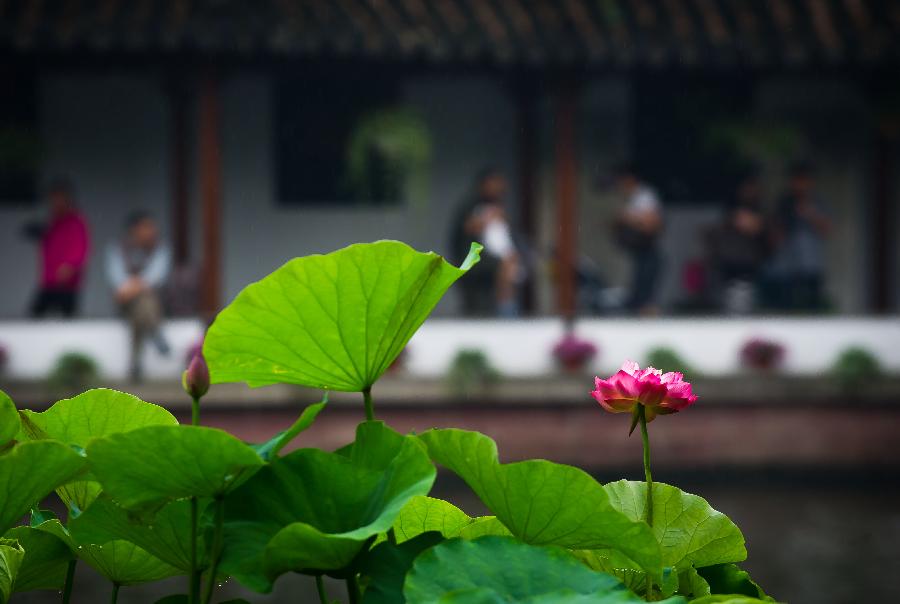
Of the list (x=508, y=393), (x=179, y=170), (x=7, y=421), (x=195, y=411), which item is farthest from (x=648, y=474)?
(x=179, y=170)

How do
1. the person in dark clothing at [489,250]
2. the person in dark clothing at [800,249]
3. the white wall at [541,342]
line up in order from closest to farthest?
the white wall at [541,342] → the person in dark clothing at [489,250] → the person in dark clothing at [800,249]

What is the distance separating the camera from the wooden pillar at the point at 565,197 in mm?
12000

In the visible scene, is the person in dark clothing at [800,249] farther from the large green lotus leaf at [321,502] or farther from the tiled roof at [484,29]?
the large green lotus leaf at [321,502]

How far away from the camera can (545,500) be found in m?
0.99

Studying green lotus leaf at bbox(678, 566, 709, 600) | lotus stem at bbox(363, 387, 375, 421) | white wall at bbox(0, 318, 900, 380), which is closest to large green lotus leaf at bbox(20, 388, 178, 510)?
lotus stem at bbox(363, 387, 375, 421)

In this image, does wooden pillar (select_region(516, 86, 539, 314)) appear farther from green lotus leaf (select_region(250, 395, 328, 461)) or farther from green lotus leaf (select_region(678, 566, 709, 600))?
green lotus leaf (select_region(250, 395, 328, 461))

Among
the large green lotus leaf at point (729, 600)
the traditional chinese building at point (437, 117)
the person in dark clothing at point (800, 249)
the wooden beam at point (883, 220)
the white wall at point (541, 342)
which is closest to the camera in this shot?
the large green lotus leaf at point (729, 600)

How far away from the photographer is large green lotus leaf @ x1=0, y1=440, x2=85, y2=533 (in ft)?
3.09

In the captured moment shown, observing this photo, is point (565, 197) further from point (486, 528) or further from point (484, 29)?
point (486, 528)

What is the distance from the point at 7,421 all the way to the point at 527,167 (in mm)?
11914

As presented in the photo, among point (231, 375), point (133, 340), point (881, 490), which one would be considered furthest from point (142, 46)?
point (231, 375)

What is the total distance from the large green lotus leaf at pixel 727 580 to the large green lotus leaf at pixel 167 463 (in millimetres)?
346

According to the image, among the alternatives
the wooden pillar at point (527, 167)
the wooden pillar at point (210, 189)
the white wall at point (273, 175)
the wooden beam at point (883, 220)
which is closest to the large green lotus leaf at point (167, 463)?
the wooden pillar at point (210, 189)

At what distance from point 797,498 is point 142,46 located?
5403 mm
